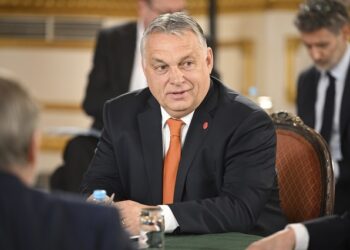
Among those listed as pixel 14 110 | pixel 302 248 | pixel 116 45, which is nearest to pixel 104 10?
pixel 116 45


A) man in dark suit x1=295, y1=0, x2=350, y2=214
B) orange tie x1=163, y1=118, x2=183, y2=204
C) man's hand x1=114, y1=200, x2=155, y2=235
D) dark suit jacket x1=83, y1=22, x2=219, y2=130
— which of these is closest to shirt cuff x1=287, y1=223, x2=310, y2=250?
man's hand x1=114, y1=200, x2=155, y2=235

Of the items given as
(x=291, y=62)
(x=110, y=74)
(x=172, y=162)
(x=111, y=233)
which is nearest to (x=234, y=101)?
(x=172, y=162)

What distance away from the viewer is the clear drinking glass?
2193 millimetres

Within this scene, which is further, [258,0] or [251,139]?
[258,0]

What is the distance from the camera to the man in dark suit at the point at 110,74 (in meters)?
4.99

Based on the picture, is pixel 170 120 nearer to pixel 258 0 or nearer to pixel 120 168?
pixel 120 168

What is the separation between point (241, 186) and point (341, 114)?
6.78 feet

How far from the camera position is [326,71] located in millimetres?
5074

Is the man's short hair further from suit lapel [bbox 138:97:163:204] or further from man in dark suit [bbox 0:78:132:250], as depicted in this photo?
man in dark suit [bbox 0:78:132:250]

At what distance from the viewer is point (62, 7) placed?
760 centimetres

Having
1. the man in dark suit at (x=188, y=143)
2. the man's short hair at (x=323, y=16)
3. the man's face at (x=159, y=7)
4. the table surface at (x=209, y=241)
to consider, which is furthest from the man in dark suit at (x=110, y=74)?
the table surface at (x=209, y=241)

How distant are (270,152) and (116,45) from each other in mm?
2643

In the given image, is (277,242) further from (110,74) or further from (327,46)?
(110,74)

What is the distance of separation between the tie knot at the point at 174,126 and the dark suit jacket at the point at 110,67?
209 centimetres
